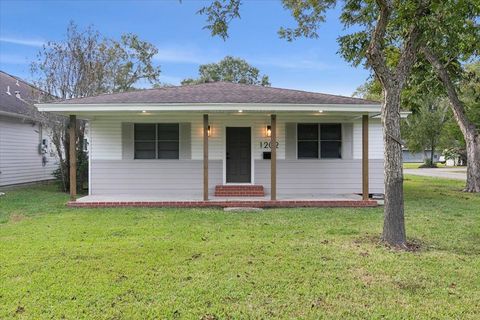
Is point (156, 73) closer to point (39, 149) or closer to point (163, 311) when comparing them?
point (39, 149)

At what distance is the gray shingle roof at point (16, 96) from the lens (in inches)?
552

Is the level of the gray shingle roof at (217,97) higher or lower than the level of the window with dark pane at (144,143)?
higher

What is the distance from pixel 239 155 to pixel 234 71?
86.9ft

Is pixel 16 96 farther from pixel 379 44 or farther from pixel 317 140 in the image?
pixel 379 44

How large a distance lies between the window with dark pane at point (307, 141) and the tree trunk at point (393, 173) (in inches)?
221

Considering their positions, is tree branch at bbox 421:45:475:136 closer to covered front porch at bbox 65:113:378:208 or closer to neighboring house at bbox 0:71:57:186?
covered front porch at bbox 65:113:378:208

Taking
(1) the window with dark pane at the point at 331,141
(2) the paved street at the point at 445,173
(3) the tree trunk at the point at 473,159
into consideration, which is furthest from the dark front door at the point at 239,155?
(2) the paved street at the point at 445,173

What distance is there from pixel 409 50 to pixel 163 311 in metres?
4.97

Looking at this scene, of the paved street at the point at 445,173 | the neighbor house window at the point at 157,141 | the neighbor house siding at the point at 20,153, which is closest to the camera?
the neighbor house window at the point at 157,141

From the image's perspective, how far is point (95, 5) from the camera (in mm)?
17172

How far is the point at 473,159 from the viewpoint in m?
14.1

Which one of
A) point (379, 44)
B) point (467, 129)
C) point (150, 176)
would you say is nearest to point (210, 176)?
point (150, 176)

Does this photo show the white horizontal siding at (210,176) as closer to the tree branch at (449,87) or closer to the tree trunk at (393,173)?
the tree branch at (449,87)

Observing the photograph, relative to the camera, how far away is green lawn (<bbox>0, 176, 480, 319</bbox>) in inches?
136
